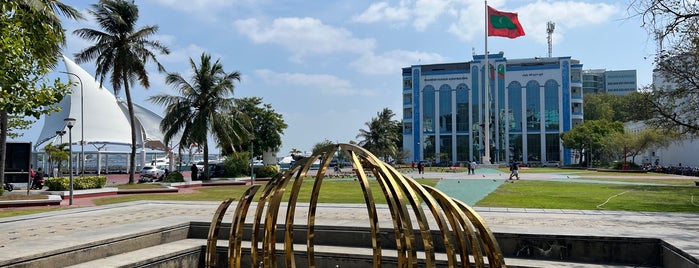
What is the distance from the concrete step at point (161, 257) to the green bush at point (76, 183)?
579 inches

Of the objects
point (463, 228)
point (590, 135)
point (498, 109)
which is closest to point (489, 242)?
point (463, 228)

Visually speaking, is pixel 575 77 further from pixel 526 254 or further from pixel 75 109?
pixel 526 254

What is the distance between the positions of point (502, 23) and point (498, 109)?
30.8 m

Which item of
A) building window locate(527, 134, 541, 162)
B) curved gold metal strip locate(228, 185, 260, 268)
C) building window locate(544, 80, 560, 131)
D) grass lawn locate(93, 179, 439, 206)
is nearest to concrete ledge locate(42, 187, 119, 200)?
grass lawn locate(93, 179, 439, 206)

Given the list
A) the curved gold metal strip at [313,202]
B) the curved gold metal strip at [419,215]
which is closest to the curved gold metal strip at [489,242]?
the curved gold metal strip at [419,215]

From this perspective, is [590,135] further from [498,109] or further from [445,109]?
[445,109]

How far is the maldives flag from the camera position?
151 feet

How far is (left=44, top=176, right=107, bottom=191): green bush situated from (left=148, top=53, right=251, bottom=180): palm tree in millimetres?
9449

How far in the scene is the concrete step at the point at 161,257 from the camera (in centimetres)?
611

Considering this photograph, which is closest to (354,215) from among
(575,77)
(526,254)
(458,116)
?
(526,254)

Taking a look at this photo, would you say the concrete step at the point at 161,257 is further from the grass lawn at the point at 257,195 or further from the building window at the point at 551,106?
the building window at the point at 551,106

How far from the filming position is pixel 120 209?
1353 centimetres

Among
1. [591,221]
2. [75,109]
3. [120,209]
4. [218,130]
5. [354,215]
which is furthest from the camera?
[75,109]

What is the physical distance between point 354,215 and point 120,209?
278 inches
